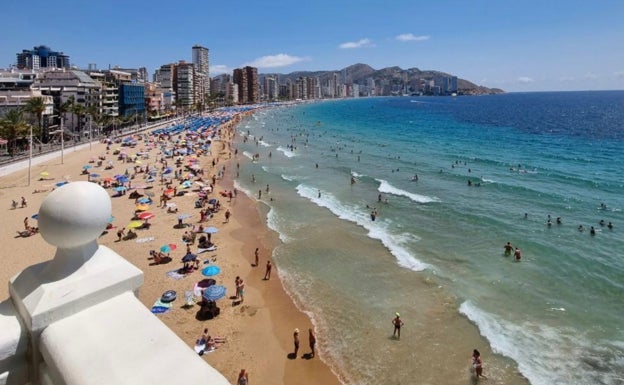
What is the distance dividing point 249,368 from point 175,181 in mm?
28969

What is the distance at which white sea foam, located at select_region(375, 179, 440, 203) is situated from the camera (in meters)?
33.3

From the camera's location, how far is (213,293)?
16.2 meters

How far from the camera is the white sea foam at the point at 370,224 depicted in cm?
2131

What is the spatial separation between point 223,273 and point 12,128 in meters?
35.4

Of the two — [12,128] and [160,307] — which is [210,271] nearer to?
[160,307]

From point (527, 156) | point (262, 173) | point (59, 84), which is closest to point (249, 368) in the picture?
point (262, 173)

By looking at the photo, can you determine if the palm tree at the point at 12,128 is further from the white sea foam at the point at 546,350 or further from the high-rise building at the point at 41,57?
the high-rise building at the point at 41,57

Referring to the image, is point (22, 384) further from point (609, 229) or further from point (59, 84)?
point (59, 84)

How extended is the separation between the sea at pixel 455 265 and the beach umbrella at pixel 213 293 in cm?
324

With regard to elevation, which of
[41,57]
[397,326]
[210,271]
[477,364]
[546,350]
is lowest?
[546,350]

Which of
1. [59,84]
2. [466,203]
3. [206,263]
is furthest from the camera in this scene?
[59,84]

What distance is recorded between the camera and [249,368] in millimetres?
13164

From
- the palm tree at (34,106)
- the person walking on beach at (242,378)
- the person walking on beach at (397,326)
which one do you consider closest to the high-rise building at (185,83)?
the palm tree at (34,106)

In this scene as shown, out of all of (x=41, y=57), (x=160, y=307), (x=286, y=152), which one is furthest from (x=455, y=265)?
(x=41, y=57)
